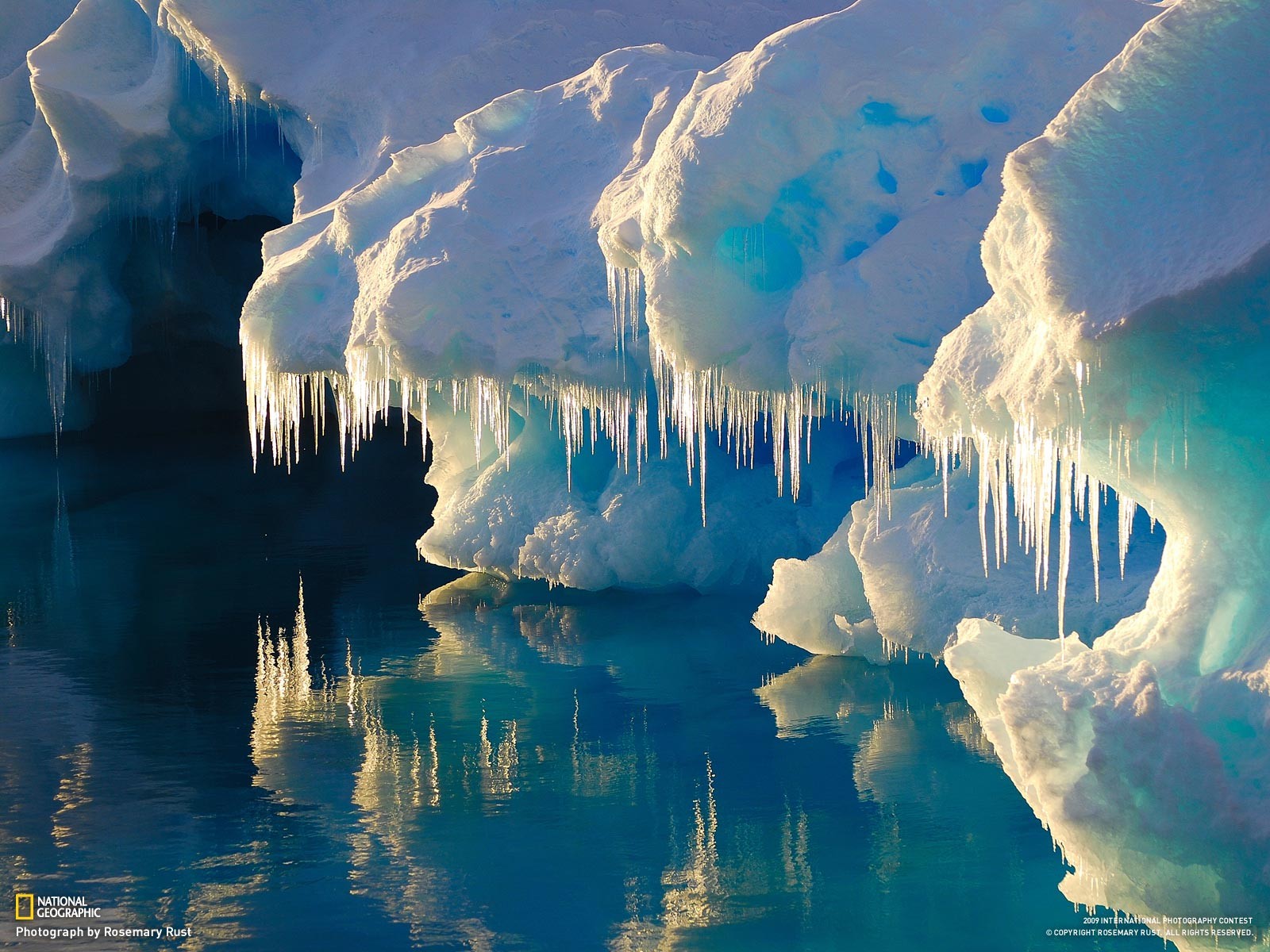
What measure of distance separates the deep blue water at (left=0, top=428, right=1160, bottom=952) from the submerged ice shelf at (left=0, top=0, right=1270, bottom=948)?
0.98 meters

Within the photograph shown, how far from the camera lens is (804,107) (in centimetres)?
874

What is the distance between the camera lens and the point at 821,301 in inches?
344

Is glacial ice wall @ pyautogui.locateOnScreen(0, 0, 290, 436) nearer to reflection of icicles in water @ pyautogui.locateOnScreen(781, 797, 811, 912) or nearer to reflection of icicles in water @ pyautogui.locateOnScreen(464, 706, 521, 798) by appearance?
reflection of icicles in water @ pyautogui.locateOnScreen(464, 706, 521, 798)

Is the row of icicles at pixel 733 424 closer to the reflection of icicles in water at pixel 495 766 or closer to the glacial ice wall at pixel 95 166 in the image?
the reflection of icicles in water at pixel 495 766

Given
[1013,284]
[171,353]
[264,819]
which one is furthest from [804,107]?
[171,353]

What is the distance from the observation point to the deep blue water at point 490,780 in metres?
6.46

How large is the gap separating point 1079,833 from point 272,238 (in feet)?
32.5

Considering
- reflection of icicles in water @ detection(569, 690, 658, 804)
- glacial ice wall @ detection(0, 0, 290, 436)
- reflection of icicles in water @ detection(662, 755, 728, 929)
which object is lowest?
reflection of icicles in water @ detection(662, 755, 728, 929)

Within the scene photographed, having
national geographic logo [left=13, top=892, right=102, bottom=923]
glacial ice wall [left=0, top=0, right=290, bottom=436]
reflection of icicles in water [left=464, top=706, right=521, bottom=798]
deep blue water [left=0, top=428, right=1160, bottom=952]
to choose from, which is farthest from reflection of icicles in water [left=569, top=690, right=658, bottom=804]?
glacial ice wall [left=0, top=0, right=290, bottom=436]

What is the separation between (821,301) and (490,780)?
3389 mm

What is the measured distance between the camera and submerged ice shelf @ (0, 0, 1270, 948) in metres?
4.71

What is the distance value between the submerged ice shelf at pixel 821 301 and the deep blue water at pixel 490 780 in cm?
98

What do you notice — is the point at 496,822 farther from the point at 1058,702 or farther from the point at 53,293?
the point at 53,293

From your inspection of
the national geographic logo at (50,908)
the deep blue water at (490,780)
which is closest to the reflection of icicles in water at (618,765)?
the deep blue water at (490,780)
